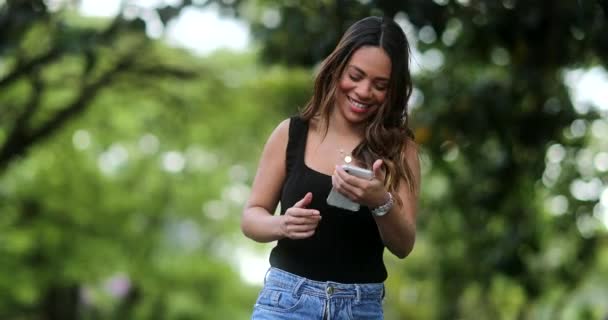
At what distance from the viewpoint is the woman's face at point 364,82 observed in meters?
3.68

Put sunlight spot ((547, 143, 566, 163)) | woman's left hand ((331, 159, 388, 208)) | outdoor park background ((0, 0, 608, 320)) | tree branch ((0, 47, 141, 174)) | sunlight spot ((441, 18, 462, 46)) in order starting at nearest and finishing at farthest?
woman's left hand ((331, 159, 388, 208))
outdoor park background ((0, 0, 608, 320))
sunlight spot ((441, 18, 462, 46))
sunlight spot ((547, 143, 566, 163))
tree branch ((0, 47, 141, 174))

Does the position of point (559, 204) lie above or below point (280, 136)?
above

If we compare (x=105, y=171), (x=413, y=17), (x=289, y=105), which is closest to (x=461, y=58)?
(x=413, y=17)

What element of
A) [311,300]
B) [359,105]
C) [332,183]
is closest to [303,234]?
[332,183]

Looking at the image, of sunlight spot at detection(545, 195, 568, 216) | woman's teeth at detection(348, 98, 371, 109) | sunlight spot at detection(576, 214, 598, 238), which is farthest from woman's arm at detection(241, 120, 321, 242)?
sunlight spot at detection(545, 195, 568, 216)

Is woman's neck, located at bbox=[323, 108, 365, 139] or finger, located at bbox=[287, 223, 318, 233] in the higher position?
woman's neck, located at bbox=[323, 108, 365, 139]

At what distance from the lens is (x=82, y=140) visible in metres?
20.0

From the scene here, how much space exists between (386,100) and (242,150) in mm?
18912

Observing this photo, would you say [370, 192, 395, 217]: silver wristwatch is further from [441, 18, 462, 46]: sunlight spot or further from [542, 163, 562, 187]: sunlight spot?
[542, 163, 562, 187]: sunlight spot

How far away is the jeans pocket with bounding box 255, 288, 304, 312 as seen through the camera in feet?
11.9

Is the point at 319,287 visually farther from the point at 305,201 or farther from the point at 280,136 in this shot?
the point at 280,136

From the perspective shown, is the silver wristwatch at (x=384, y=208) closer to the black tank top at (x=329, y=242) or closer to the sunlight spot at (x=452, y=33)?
the black tank top at (x=329, y=242)

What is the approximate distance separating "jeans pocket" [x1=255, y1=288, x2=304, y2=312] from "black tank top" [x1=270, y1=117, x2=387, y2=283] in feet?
0.25

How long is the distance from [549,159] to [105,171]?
39.8ft
